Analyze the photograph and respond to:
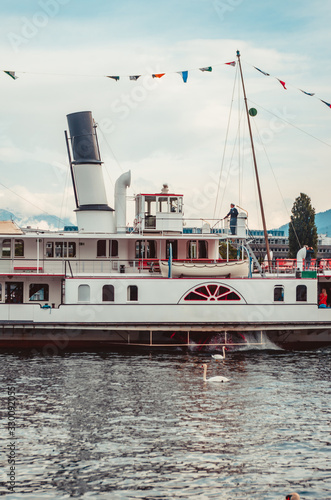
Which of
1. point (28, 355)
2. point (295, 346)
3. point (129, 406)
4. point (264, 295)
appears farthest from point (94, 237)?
point (129, 406)

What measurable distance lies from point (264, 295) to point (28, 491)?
20475mm

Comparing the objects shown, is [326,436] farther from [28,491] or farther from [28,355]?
[28,355]

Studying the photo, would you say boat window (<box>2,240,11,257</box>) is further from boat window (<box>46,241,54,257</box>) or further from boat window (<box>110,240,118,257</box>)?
boat window (<box>110,240,118,257</box>)

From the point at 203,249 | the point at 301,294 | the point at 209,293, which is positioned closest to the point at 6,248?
the point at 203,249

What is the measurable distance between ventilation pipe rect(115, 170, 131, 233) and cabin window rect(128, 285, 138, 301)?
423 cm

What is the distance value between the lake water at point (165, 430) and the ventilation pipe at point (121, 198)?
30.3 feet

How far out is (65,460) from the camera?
16.8 meters

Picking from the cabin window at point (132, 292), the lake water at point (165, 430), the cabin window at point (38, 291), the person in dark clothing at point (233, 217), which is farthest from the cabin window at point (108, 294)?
the person in dark clothing at point (233, 217)

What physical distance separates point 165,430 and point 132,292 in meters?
14.3

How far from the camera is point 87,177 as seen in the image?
121 feet

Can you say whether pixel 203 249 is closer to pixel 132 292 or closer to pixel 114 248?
pixel 114 248

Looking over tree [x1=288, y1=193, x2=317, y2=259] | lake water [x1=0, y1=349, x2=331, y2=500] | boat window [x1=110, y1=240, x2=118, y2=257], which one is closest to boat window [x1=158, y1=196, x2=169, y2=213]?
boat window [x1=110, y1=240, x2=118, y2=257]

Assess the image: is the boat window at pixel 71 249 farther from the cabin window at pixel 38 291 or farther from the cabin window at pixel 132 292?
the cabin window at pixel 132 292

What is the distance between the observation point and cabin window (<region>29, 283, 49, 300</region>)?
3384 centimetres
